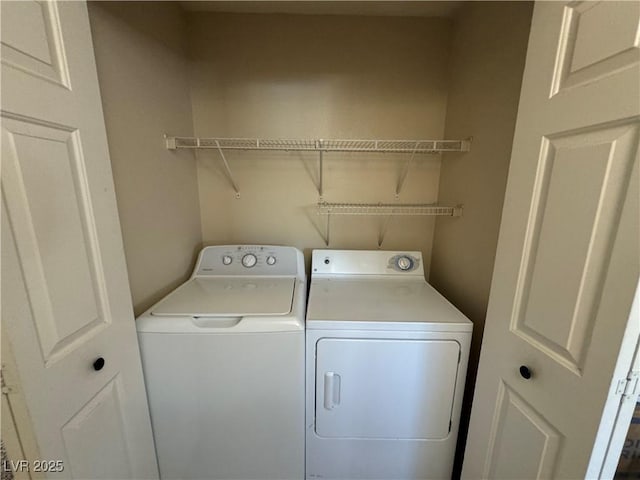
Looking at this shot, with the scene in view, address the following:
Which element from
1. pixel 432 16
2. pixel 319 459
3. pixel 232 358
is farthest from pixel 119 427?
pixel 432 16

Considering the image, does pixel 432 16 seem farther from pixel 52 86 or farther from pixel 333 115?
pixel 52 86

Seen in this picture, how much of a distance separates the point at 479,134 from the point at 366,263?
102 cm

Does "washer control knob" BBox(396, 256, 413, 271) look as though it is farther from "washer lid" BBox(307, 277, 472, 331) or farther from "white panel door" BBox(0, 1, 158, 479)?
"white panel door" BBox(0, 1, 158, 479)

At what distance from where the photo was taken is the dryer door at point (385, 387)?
4.29 feet

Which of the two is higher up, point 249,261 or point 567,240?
point 567,240

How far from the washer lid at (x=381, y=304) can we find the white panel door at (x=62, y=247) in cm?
84

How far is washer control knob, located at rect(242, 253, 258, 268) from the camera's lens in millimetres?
1815

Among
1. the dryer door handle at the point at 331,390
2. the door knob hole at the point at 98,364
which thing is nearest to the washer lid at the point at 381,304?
the dryer door handle at the point at 331,390

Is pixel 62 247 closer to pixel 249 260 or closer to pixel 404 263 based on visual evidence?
pixel 249 260

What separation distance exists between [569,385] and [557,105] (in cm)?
79

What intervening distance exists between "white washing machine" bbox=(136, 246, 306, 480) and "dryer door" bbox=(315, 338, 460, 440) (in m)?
0.15

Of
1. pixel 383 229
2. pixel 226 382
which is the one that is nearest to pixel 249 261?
pixel 226 382

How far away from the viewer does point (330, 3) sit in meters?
1.63

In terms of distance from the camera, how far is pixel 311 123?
189cm
